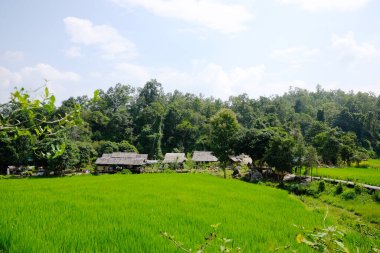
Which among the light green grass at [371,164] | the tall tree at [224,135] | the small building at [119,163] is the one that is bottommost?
the small building at [119,163]

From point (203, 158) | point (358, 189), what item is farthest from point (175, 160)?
point (358, 189)

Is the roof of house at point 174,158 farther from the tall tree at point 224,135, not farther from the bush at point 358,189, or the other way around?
the bush at point 358,189

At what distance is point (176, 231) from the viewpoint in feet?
24.9

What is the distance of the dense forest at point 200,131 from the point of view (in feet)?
88.0

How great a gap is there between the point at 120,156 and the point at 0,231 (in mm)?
36809

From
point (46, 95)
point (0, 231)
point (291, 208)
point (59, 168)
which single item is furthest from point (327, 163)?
point (46, 95)

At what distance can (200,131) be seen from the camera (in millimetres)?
57938

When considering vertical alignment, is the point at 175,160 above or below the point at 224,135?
below

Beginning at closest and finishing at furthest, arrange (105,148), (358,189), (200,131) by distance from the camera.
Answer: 1. (358,189)
2. (105,148)
3. (200,131)

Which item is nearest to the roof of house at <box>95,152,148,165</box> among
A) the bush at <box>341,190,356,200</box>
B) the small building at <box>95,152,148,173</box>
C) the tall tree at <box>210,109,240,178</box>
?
the small building at <box>95,152,148,173</box>

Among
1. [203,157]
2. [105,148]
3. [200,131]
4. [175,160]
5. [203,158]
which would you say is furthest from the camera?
[200,131]

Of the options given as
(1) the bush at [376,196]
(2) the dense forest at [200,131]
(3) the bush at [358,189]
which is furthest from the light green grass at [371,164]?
(1) the bush at [376,196]

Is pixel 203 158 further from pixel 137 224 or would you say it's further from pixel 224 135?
pixel 137 224

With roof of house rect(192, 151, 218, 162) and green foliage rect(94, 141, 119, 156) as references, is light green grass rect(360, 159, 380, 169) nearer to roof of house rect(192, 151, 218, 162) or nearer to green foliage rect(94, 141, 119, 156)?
roof of house rect(192, 151, 218, 162)
